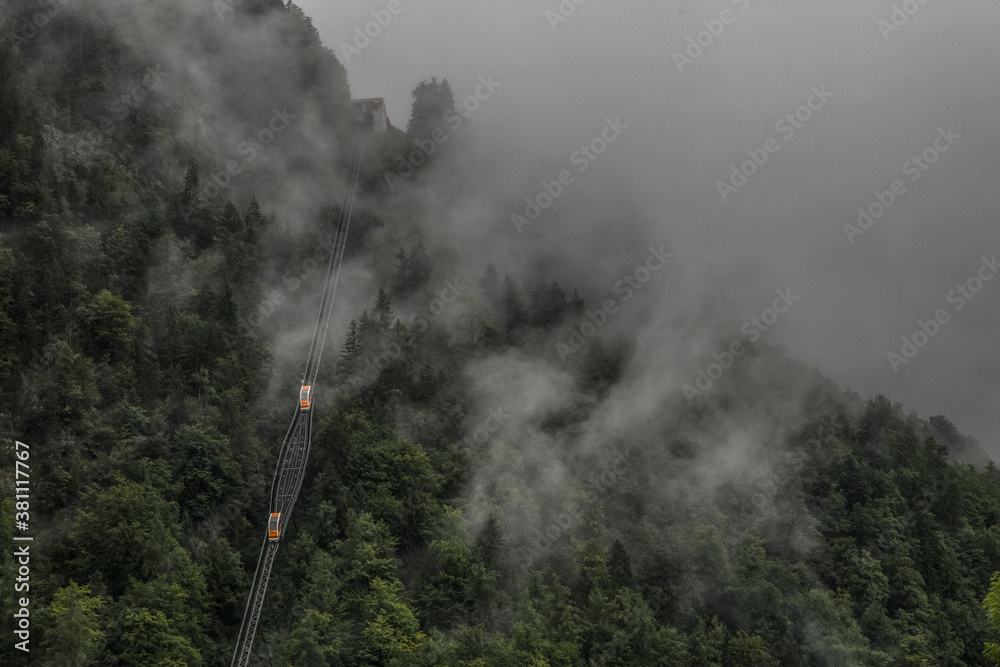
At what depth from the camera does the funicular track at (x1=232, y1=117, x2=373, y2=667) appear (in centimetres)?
5544

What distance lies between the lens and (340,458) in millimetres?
66375

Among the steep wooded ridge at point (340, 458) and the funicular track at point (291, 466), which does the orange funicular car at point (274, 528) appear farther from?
the steep wooded ridge at point (340, 458)

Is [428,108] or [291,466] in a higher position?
[428,108]

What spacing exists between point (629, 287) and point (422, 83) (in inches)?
1603

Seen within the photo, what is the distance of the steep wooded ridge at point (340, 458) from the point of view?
53500 millimetres
